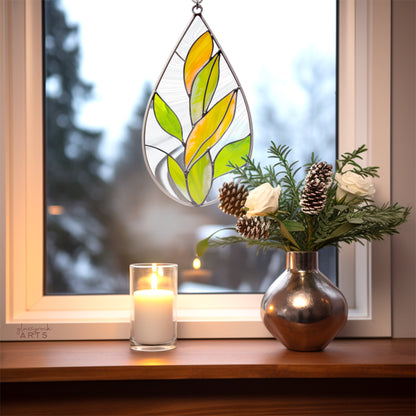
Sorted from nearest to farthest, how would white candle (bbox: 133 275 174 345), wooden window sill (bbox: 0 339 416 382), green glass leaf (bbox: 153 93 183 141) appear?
wooden window sill (bbox: 0 339 416 382)
white candle (bbox: 133 275 174 345)
green glass leaf (bbox: 153 93 183 141)

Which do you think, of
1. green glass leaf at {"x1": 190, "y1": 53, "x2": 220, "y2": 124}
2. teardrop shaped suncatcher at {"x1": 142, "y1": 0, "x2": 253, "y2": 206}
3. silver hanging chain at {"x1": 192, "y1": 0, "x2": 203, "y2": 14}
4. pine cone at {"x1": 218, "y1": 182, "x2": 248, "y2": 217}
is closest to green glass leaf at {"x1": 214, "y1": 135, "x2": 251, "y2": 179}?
teardrop shaped suncatcher at {"x1": 142, "y1": 0, "x2": 253, "y2": 206}

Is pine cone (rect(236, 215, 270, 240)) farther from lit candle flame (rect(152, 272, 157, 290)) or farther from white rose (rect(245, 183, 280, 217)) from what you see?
lit candle flame (rect(152, 272, 157, 290))

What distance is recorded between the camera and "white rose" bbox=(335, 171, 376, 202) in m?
0.93

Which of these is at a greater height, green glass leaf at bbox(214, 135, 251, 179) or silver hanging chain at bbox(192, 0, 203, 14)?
silver hanging chain at bbox(192, 0, 203, 14)

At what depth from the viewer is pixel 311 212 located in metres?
0.93

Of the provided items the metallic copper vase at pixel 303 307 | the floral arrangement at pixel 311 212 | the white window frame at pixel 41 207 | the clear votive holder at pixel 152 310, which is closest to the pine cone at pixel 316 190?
the floral arrangement at pixel 311 212

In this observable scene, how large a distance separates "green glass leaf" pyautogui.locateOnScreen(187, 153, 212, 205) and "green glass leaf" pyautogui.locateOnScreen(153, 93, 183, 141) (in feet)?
0.31

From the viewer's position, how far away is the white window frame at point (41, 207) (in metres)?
1.09

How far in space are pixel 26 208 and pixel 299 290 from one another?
2.15ft

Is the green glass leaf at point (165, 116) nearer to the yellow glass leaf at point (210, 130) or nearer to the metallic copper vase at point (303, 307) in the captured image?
the yellow glass leaf at point (210, 130)

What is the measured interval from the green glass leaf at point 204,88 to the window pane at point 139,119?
0.22 feet

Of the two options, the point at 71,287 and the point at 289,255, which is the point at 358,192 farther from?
the point at 71,287

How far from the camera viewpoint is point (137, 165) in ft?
4.02

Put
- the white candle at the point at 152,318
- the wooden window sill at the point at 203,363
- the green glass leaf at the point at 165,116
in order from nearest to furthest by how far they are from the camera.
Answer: the wooden window sill at the point at 203,363 < the white candle at the point at 152,318 < the green glass leaf at the point at 165,116
